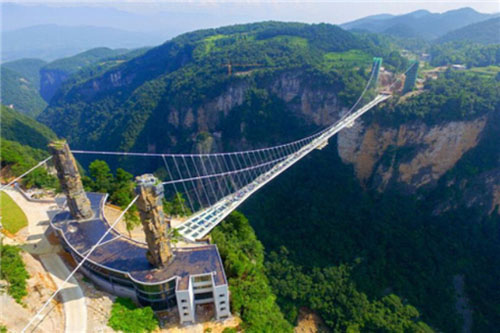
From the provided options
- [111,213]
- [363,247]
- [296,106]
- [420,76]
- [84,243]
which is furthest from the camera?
[296,106]

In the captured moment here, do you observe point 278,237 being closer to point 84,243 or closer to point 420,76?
point 84,243

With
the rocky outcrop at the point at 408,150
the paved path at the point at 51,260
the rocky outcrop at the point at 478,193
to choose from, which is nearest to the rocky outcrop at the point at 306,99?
the rocky outcrop at the point at 408,150

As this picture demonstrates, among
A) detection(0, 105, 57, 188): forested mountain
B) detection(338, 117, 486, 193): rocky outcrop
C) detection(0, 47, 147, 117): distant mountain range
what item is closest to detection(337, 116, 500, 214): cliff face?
detection(338, 117, 486, 193): rocky outcrop

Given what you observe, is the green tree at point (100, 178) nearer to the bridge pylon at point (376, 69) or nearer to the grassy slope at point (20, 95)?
the bridge pylon at point (376, 69)

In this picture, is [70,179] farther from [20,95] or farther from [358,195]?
[20,95]

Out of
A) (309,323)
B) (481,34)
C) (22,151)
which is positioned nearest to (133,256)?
(309,323)

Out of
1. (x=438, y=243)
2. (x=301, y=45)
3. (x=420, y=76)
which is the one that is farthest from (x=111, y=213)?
(x=301, y=45)

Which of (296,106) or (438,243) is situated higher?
(296,106)
